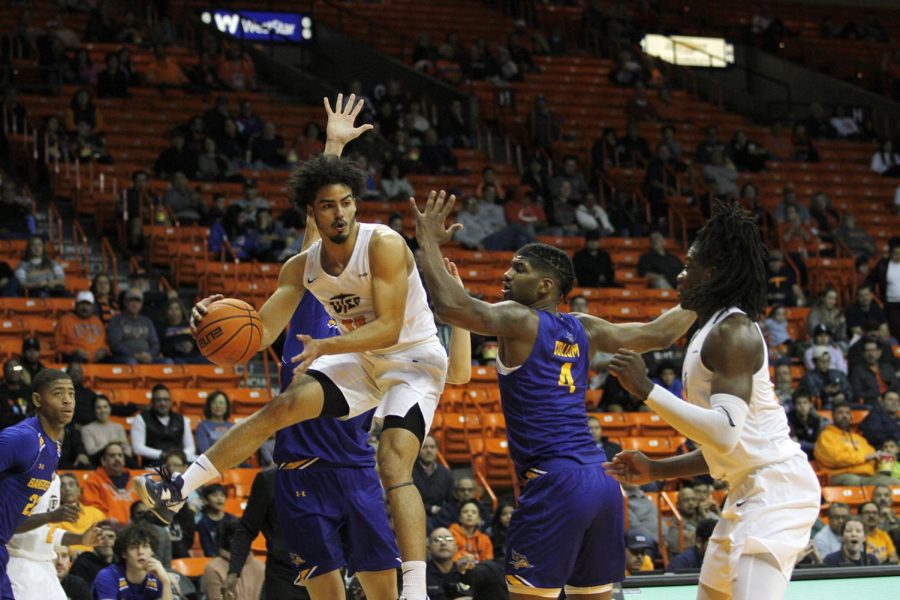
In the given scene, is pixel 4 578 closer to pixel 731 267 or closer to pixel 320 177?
pixel 320 177

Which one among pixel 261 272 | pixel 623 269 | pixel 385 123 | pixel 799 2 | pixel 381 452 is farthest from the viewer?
pixel 799 2

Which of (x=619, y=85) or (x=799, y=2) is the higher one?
(x=799, y=2)

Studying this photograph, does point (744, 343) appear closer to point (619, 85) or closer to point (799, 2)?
point (619, 85)

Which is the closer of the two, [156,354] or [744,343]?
[744,343]

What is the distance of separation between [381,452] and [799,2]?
1071 inches

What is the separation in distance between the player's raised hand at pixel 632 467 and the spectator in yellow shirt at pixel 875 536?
6939 millimetres

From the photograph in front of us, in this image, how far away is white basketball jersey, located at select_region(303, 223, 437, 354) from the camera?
21.9 ft

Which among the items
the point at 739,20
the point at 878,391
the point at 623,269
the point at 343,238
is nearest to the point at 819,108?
the point at 739,20

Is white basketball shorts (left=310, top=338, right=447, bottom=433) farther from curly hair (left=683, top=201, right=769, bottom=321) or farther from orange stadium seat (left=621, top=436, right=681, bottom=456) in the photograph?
orange stadium seat (left=621, top=436, right=681, bottom=456)

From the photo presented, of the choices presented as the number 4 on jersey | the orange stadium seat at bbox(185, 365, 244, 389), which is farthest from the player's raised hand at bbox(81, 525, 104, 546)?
the orange stadium seat at bbox(185, 365, 244, 389)

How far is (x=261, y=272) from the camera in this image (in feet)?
52.2

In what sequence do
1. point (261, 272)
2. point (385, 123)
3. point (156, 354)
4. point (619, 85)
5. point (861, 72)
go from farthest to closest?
point (861, 72), point (619, 85), point (385, 123), point (261, 272), point (156, 354)

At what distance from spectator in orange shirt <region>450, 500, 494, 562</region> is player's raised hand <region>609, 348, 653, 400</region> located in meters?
6.03

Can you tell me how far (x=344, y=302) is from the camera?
6758 mm
